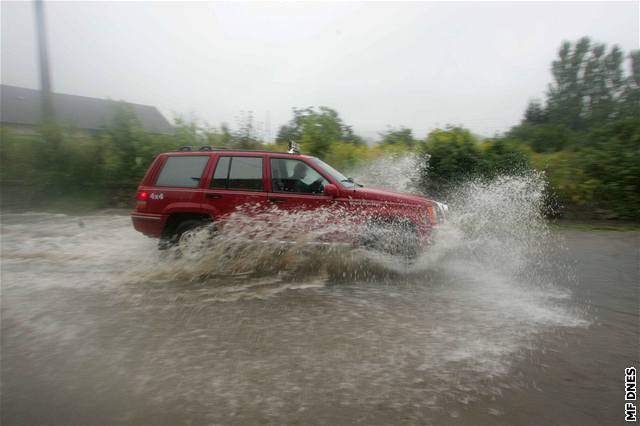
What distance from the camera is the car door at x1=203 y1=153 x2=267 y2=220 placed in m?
6.26

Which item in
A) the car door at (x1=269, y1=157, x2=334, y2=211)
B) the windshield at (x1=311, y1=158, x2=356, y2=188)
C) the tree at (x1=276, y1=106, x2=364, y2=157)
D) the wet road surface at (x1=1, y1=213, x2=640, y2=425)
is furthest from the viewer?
the tree at (x1=276, y1=106, x2=364, y2=157)

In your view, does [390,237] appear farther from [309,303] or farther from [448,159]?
[448,159]

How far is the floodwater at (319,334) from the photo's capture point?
2973mm

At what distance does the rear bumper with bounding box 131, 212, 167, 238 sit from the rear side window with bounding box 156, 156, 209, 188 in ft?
1.79

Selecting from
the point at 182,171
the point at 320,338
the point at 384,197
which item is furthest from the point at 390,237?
the point at 182,171

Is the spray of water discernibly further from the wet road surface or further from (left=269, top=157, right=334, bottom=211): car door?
(left=269, top=157, right=334, bottom=211): car door

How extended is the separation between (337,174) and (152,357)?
12.9 feet

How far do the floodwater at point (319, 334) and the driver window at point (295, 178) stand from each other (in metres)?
0.88

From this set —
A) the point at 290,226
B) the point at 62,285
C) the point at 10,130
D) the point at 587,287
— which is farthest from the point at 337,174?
the point at 10,130

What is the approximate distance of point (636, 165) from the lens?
956cm

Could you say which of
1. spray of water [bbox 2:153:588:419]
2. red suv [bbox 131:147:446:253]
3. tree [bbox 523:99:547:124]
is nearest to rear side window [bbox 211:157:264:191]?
red suv [bbox 131:147:446:253]

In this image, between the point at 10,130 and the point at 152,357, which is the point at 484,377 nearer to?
the point at 152,357

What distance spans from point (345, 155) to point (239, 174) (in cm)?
575

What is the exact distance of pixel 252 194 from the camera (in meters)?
6.27
